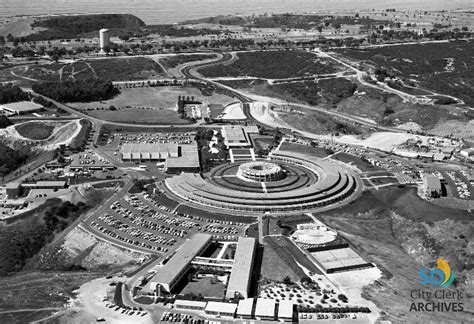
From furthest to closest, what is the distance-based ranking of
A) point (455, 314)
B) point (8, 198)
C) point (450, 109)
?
point (450, 109) → point (8, 198) → point (455, 314)

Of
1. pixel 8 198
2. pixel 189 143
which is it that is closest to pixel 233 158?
pixel 189 143

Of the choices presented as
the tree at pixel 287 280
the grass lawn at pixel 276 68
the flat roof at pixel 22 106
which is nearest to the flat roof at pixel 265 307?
the tree at pixel 287 280

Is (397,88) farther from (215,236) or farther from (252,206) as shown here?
(215,236)

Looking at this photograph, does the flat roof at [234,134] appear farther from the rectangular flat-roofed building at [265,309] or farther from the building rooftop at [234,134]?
the rectangular flat-roofed building at [265,309]

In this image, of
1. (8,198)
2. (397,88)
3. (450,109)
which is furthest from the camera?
(397,88)

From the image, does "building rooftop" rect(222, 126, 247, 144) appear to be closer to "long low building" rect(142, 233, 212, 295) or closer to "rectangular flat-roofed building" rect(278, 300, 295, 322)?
"long low building" rect(142, 233, 212, 295)

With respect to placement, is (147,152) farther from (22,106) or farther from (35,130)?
(22,106)

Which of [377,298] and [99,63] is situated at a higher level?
[99,63]

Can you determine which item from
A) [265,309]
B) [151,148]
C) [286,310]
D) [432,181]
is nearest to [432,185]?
[432,181]
